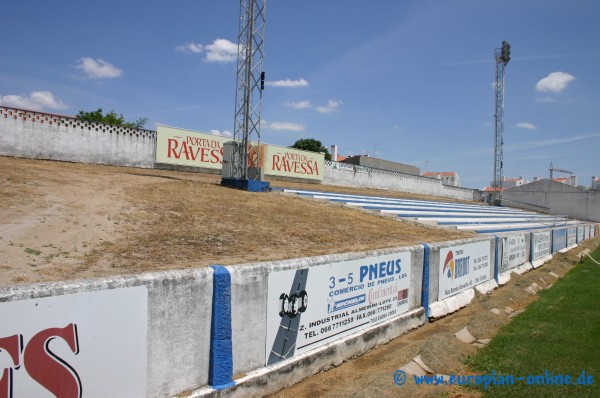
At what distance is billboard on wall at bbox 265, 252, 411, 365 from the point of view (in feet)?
17.7

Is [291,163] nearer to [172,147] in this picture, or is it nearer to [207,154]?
[207,154]

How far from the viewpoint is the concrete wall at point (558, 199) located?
173 feet

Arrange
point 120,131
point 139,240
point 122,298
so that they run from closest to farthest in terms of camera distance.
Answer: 1. point 122,298
2. point 139,240
3. point 120,131

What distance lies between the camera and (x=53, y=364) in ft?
10.9

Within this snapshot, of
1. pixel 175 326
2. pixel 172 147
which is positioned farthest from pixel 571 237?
pixel 175 326

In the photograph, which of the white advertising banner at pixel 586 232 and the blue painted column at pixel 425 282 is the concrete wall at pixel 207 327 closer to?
the blue painted column at pixel 425 282

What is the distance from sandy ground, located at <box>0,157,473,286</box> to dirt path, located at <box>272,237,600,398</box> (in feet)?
9.80

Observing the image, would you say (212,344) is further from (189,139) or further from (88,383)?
(189,139)

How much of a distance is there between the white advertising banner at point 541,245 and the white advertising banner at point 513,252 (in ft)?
3.85

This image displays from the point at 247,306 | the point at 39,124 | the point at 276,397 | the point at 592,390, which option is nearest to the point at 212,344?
the point at 247,306

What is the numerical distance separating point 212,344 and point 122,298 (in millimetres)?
1244

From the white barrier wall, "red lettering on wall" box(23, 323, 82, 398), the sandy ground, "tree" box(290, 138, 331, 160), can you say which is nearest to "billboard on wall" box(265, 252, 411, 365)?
the white barrier wall

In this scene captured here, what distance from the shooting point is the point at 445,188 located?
52781 millimetres

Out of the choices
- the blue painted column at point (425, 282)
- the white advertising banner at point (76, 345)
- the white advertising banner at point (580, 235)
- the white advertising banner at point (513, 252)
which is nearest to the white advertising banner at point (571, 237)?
the white advertising banner at point (580, 235)
